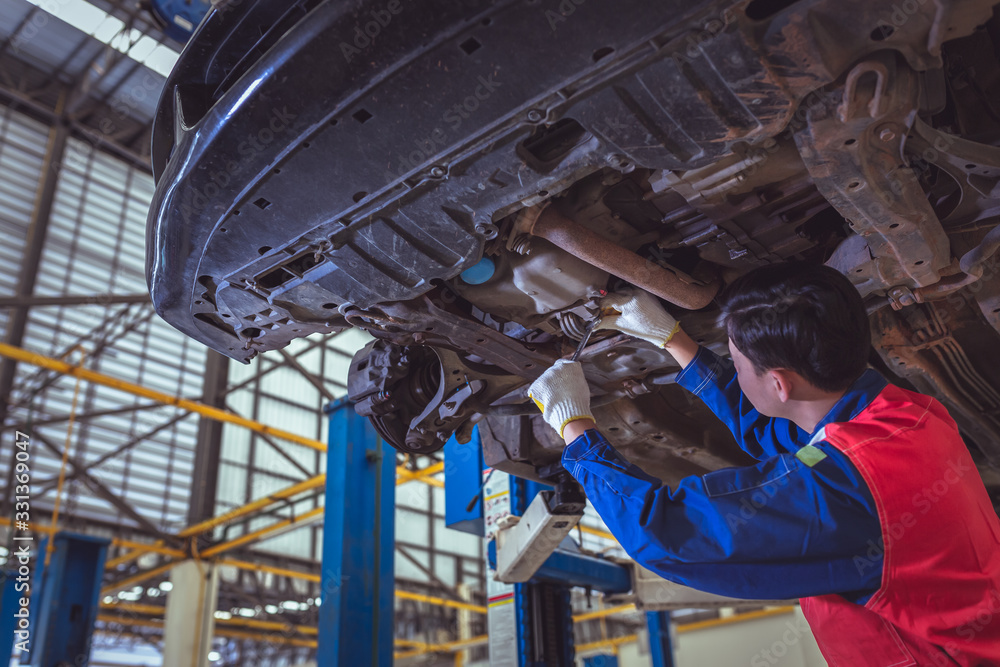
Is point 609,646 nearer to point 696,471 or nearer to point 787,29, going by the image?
point 696,471

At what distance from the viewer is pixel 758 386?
5.55ft

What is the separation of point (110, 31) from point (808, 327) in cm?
1335

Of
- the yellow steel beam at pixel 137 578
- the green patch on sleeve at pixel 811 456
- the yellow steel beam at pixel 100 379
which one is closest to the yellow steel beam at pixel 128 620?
the yellow steel beam at pixel 137 578

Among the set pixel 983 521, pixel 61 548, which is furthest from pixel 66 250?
pixel 983 521

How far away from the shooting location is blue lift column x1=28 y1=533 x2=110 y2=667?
576 cm

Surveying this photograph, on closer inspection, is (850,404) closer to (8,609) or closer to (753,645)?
(8,609)

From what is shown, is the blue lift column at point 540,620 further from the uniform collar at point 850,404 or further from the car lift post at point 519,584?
the uniform collar at point 850,404

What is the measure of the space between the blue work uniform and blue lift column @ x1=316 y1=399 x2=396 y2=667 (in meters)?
2.81

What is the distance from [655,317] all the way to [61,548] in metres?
6.03

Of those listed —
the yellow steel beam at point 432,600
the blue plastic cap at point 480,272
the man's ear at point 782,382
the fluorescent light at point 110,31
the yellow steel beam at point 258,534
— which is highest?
the fluorescent light at point 110,31

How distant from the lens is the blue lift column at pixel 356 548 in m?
3.89

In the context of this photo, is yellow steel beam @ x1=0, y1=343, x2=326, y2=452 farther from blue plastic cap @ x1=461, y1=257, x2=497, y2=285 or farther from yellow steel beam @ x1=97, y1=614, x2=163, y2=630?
blue plastic cap @ x1=461, y1=257, x2=497, y2=285

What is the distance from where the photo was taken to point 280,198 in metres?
1.81

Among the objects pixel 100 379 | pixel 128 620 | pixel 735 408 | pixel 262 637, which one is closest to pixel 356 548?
pixel 735 408
